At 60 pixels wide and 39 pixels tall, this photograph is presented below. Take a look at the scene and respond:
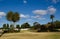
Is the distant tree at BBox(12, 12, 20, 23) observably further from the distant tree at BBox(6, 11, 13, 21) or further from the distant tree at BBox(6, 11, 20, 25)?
the distant tree at BBox(6, 11, 13, 21)

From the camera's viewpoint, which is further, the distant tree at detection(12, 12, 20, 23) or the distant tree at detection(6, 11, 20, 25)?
the distant tree at detection(12, 12, 20, 23)

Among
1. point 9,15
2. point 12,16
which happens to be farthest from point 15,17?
point 9,15

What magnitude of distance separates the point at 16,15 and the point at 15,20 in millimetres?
2356

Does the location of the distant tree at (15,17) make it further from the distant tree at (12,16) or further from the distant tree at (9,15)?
the distant tree at (9,15)

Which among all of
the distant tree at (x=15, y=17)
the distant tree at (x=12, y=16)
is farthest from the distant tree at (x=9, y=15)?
the distant tree at (x=15, y=17)

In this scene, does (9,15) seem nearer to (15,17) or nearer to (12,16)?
(12,16)

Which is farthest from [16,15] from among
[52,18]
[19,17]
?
[52,18]

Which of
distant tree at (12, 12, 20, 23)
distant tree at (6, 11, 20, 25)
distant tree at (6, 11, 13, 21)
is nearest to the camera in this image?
distant tree at (6, 11, 13, 21)

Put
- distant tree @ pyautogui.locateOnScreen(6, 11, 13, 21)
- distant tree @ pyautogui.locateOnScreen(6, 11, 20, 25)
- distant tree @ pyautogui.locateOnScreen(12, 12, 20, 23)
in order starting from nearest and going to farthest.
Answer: distant tree @ pyautogui.locateOnScreen(6, 11, 13, 21) → distant tree @ pyautogui.locateOnScreen(6, 11, 20, 25) → distant tree @ pyautogui.locateOnScreen(12, 12, 20, 23)

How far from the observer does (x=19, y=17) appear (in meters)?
64.9

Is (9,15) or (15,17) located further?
(15,17)

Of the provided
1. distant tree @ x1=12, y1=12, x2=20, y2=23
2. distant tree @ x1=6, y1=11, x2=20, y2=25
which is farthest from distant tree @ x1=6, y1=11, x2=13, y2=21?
distant tree @ x1=12, y1=12, x2=20, y2=23

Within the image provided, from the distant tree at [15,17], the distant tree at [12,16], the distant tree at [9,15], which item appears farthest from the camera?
the distant tree at [15,17]

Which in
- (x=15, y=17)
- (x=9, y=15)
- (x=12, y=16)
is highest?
(x=9, y=15)
